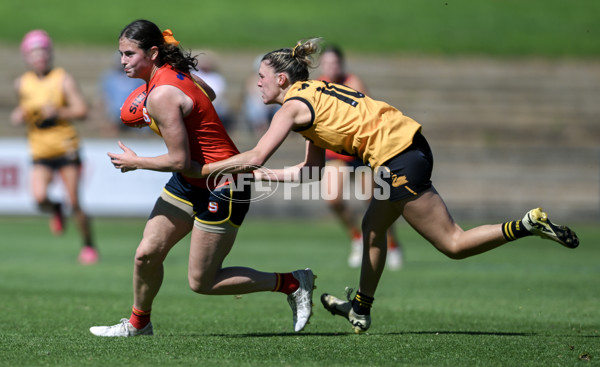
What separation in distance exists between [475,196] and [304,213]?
366cm

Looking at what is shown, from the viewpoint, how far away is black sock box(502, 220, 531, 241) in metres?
5.65

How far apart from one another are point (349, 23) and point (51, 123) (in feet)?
72.2

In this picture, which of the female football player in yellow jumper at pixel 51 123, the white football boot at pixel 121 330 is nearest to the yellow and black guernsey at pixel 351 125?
the white football boot at pixel 121 330

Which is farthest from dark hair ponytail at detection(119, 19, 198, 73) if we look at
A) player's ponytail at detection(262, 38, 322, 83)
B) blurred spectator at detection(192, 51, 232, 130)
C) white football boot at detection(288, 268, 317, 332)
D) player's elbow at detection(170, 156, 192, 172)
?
blurred spectator at detection(192, 51, 232, 130)

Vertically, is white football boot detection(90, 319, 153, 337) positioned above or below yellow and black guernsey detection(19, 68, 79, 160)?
below

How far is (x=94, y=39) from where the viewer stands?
2855cm

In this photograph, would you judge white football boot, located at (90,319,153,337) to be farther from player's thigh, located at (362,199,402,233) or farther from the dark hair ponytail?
the dark hair ponytail

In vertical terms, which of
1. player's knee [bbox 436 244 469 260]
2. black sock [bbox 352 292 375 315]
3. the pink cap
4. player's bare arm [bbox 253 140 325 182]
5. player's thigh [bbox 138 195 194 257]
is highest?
the pink cap

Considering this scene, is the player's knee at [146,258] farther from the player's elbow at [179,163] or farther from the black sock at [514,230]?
the black sock at [514,230]

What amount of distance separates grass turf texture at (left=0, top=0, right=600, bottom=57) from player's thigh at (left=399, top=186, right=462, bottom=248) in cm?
2160

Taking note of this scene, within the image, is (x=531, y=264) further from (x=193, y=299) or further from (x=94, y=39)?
(x=94, y=39)

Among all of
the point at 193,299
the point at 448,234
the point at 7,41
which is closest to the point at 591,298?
the point at 448,234

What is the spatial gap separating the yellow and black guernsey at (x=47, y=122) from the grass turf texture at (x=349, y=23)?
1585 cm

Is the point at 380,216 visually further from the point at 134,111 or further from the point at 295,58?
the point at 134,111
